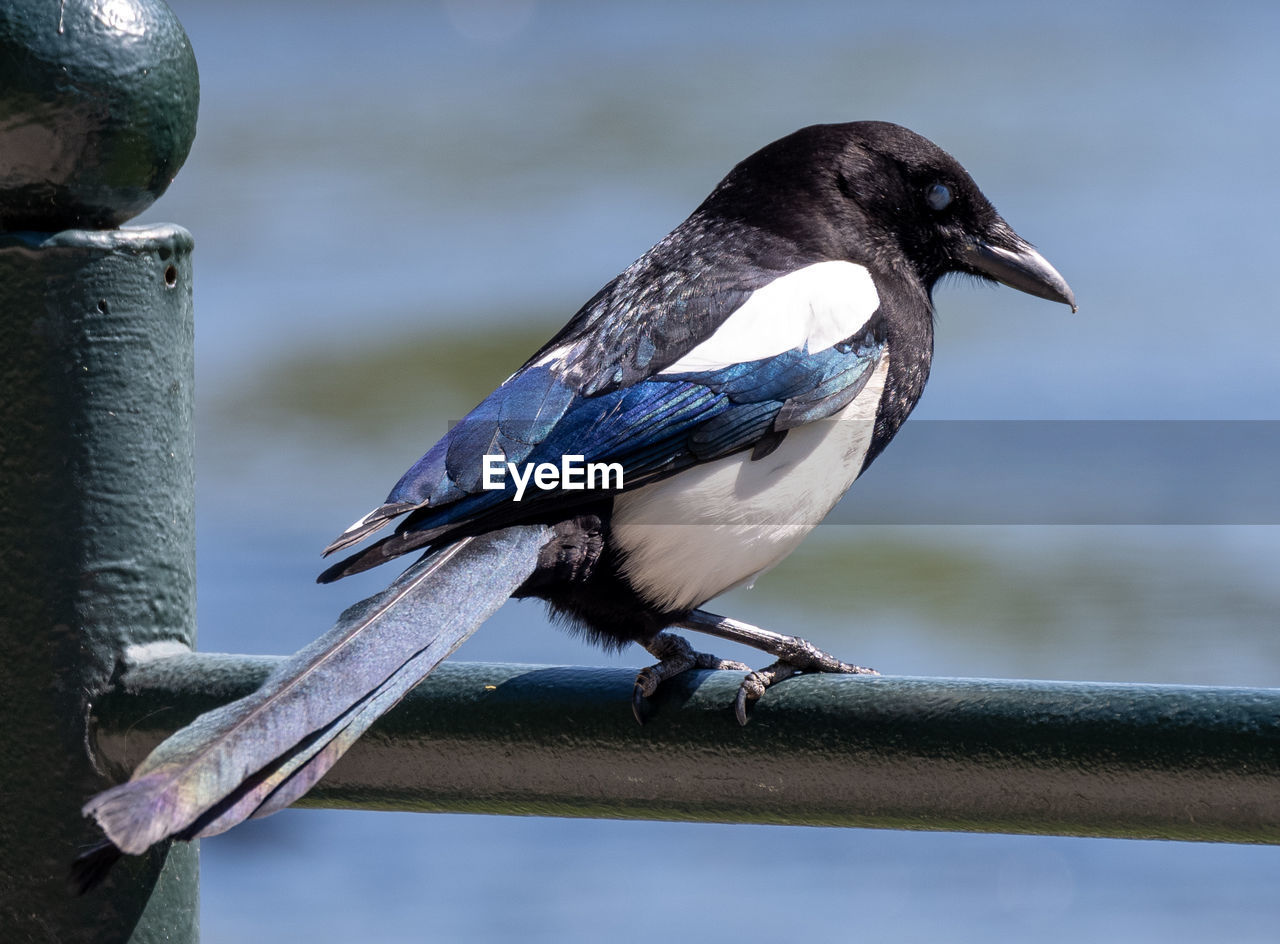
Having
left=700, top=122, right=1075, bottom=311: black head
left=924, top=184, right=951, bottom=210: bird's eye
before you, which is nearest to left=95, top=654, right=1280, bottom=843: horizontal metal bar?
left=700, top=122, right=1075, bottom=311: black head

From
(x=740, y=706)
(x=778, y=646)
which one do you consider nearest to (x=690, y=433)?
(x=778, y=646)

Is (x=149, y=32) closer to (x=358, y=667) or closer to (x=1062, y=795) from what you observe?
(x=358, y=667)

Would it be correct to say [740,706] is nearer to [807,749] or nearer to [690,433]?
[807,749]

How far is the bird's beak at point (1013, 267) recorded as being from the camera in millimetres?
1737

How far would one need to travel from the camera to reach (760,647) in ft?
4.55

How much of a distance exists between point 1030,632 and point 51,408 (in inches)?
208

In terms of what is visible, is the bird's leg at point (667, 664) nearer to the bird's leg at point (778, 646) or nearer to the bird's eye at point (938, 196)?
the bird's leg at point (778, 646)

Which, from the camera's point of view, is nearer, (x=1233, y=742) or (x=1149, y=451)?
(x=1233, y=742)

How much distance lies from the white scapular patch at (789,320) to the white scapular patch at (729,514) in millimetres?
73

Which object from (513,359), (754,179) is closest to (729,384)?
(754,179)

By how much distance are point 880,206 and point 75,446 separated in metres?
0.87

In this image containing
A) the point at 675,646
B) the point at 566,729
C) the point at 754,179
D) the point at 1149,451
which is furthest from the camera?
the point at 1149,451

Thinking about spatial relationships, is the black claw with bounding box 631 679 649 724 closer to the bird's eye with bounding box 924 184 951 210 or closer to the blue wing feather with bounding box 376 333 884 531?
the blue wing feather with bounding box 376 333 884 531

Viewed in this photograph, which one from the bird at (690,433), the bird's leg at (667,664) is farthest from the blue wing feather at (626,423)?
the bird's leg at (667,664)
